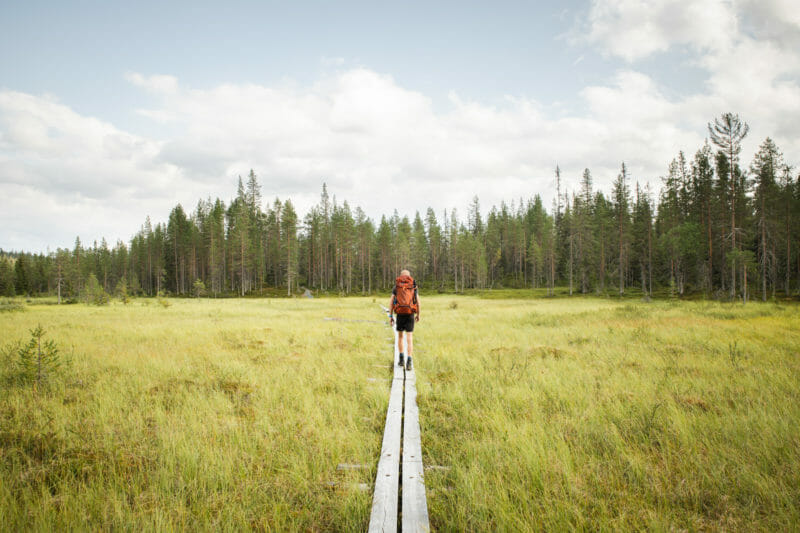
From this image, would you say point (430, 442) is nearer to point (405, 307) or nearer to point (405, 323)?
point (405, 323)

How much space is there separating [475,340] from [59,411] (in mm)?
11177

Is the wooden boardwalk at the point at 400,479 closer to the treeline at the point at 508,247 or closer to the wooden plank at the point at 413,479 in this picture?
the wooden plank at the point at 413,479

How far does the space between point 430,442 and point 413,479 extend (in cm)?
113

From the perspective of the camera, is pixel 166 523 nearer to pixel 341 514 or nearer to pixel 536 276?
pixel 341 514

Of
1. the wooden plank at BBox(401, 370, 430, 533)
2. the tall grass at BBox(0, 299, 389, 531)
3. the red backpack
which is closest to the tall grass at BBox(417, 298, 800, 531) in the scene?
the wooden plank at BBox(401, 370, 430, 533)

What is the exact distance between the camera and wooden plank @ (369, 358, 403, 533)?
9.50 feet

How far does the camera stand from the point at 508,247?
86.1 meters

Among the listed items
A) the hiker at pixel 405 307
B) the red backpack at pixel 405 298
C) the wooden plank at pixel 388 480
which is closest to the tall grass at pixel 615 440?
the wooden plank at pixel 388 480

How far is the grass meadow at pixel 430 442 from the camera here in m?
3.14

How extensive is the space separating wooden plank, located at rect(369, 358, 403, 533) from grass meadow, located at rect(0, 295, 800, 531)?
16 cm

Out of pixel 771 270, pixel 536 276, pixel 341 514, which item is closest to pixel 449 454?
pixel 341 514

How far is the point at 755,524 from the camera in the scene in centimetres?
283

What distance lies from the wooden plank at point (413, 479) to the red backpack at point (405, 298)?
3.44 meters

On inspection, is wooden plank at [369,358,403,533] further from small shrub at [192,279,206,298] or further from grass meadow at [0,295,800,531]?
small shrub at [192,279,206,298]
